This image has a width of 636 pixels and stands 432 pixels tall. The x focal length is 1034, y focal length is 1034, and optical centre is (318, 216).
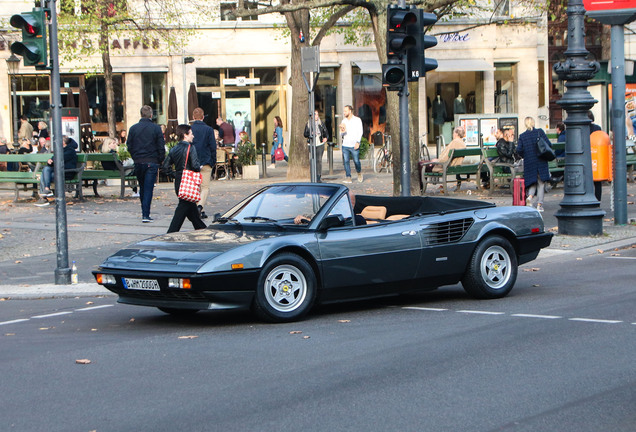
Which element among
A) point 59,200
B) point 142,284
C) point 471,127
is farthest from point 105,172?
point 142,284

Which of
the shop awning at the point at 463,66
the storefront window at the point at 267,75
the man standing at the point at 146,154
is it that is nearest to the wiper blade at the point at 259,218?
the man standing at the point at 146,154

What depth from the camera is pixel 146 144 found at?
721 inches

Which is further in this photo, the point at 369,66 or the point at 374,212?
the point at 369,66

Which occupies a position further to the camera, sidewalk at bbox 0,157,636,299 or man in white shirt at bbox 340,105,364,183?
man in white shirt at bbox 340,105,364,183

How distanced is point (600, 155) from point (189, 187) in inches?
283

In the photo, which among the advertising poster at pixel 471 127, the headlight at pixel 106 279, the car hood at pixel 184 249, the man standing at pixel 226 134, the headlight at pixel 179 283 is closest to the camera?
the headlight at pixel 179 283

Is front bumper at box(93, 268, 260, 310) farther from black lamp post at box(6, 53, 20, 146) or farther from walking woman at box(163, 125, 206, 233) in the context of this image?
black lamp post at box(6, 53, 20, 146)

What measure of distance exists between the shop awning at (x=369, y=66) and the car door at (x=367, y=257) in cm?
3206

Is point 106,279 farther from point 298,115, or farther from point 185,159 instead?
point 298,115

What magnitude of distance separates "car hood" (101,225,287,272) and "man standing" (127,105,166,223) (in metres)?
8.39

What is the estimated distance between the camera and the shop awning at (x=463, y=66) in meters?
42.7

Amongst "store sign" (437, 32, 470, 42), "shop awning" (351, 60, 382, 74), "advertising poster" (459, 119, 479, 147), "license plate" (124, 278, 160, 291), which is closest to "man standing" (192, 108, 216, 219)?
"license plate" (124, 278, 160, 291)

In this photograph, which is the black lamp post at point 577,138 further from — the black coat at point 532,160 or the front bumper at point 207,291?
the front bumper at point 207,291

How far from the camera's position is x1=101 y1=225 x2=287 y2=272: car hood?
8.71 metres
